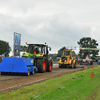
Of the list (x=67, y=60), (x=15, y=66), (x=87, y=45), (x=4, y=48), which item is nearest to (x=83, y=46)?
(x=87, y=45)

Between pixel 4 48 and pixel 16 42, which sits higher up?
pixel 4 48

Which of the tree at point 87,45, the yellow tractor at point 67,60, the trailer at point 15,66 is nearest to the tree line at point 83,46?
the tree at point 87,45

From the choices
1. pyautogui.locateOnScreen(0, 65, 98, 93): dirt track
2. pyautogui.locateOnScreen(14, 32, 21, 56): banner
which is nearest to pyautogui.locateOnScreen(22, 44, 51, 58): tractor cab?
pyautogui.locateOnScreen(14, 32, 21, 56): banner

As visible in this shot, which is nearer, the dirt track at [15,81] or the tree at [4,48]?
the dirt track at [15,81]

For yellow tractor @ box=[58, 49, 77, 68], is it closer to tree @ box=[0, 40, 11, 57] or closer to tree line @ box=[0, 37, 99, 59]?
tree line @ box=[0, 37, 99, 59]

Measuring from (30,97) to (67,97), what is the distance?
129cm

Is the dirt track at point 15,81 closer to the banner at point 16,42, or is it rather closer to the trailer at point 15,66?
the trailer at point 15,66

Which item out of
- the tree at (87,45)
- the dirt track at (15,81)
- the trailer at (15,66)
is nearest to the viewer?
the dirt track at (15,81)

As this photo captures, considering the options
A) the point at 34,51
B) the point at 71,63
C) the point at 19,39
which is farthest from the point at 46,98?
the point at 71,63

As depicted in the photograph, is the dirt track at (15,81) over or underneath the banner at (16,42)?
underneath

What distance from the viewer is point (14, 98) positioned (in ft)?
20.3

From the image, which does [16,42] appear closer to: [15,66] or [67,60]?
[15,66]

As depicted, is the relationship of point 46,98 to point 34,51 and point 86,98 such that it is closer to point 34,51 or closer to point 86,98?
point 86,98

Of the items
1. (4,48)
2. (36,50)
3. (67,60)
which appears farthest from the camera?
(4,48)
